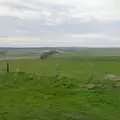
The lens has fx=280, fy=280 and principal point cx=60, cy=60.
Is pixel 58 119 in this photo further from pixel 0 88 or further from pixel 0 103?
pixel 0 88

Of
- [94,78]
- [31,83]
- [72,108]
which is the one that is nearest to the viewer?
[72,108]

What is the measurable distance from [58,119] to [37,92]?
9.08 feet

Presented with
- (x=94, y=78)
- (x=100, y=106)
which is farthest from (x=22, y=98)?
(x=94, y=78)

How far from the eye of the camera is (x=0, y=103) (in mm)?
6969

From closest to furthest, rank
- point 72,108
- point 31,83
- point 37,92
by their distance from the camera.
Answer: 1. point 72,108
2. point 37,92
3. point 31,83

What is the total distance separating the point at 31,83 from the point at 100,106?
307cm

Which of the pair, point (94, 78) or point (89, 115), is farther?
point (94, 78)

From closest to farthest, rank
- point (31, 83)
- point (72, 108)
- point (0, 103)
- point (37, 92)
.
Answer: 1. point (72, 108)
2. point (0, 103)
3. point (37, 92)
4. point (31, 83)

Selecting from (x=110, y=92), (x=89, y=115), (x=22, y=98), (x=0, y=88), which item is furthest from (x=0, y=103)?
(x=110, y=92)

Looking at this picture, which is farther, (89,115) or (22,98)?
(22,98)

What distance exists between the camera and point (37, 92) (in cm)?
812

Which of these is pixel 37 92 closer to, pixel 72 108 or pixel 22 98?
pixel 22 98

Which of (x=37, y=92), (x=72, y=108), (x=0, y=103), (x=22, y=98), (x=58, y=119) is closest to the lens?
(x=58, y=119)

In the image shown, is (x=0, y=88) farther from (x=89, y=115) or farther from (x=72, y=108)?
(x=89, y=115)
